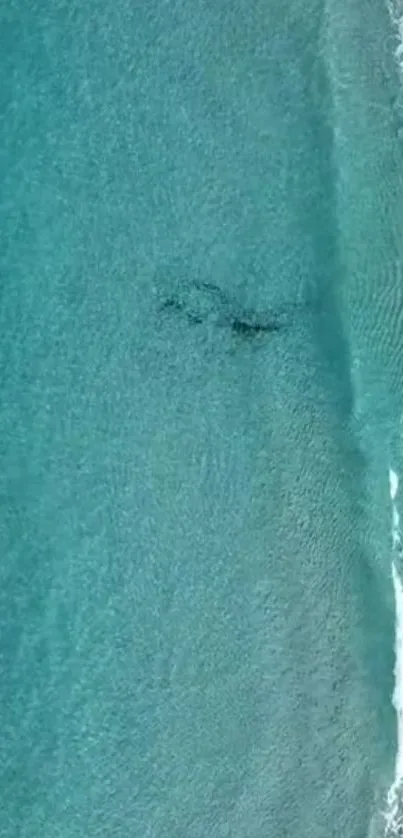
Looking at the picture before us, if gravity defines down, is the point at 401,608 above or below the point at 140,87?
below

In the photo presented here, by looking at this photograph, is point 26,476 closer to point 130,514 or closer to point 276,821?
point 130,514

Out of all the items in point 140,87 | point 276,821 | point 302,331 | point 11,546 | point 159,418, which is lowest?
point 276,821

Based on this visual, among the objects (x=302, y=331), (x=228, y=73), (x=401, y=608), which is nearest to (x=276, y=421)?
(x=302, y=331)

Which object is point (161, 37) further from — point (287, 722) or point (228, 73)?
point (287, 722)

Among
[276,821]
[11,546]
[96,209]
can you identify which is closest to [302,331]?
[96,209]

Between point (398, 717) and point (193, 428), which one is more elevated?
point (193, 428)

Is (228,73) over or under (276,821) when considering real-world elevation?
over
